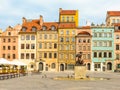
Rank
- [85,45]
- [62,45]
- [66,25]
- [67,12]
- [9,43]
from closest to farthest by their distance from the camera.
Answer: [85,45] < [62,45] < [9,43] < [66,25] < [67,12]

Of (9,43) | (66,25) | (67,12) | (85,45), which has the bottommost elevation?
(85,45)

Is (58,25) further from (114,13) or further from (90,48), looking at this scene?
(114,13)

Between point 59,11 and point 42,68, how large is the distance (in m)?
16.9

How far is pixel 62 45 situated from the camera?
81.1m

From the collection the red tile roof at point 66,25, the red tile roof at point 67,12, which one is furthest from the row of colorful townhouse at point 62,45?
the red tile roof at point 67,12

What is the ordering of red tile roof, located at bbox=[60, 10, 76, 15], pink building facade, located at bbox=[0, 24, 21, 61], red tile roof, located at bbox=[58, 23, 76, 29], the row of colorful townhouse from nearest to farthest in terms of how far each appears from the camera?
the row of colorful townhouse < red tile roof, located at bbox=[58, 23, 76, 29] < pink building facade, located at bbox=[0, 24, 21, 61] < red tile roof, located at bbox=[60, 10, 76, 15]

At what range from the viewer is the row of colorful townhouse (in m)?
80.3

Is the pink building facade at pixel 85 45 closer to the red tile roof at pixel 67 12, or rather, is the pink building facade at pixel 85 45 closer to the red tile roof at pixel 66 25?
the red tile roof at pixel 66 25

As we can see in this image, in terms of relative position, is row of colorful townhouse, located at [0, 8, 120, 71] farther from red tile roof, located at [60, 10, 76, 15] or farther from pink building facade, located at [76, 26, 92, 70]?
red tile roof, located at [60, 10, 76, 15]

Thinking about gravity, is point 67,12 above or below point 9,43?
above

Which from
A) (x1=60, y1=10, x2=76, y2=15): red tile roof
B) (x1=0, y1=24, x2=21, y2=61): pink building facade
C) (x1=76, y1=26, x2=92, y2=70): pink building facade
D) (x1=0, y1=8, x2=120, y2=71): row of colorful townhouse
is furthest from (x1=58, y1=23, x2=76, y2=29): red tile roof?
(x1=0, y1=24, x2=21, y2=61): pink building facade

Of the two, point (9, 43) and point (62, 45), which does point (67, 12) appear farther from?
point (9, 43)

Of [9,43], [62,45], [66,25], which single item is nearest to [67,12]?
[66,25]

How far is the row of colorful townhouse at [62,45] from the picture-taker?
80312 millimetres
